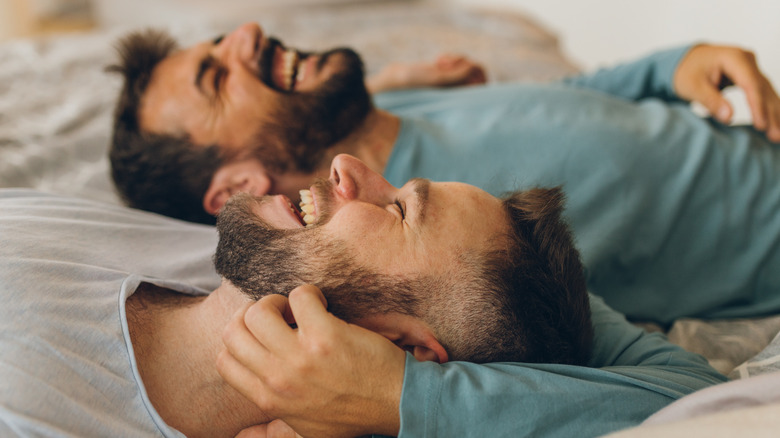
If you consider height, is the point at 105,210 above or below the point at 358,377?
below

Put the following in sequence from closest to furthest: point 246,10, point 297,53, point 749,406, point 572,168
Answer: point 749,406 → point 572,168 → point 297,53 → point 246,10

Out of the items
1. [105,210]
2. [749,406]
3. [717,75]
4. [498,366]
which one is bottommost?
[105,210]

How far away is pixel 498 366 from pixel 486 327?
3.2 inches

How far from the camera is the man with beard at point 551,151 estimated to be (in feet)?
4.54

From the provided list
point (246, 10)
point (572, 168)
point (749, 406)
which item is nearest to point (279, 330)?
point (749, 406)

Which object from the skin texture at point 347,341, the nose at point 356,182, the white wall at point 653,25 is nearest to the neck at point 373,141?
the nose at point 356,182

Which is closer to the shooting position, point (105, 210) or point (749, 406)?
point (749, 406)

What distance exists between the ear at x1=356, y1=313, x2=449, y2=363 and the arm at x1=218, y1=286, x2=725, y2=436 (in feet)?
0.27

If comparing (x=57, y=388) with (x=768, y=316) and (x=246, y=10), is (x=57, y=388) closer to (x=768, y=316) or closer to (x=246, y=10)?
(x=768, y=316)

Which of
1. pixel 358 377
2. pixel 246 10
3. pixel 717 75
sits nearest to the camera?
pixel 358 377

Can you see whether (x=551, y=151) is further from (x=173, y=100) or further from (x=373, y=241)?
(x=173, y=100)

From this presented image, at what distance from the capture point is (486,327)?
0.93 meters

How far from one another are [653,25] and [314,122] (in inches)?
123

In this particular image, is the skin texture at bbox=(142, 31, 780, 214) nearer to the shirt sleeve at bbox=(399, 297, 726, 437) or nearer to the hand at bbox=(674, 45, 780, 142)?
the hand at bbox=(674, 45, 780, 142)
